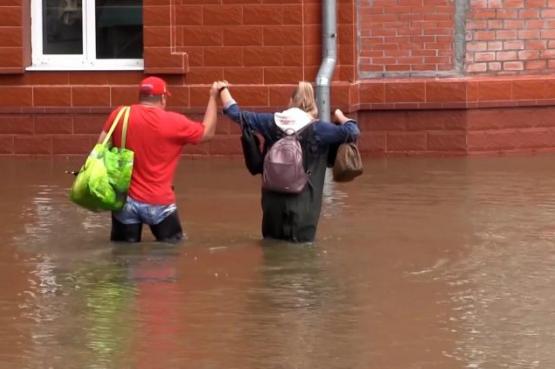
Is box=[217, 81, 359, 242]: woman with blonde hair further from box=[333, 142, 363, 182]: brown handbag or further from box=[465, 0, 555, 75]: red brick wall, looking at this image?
box=[465, 0, 555, 75]: red brick wall

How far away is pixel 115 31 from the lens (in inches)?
608

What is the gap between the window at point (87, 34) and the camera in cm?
1531

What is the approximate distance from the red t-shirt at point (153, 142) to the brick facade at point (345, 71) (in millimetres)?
5163

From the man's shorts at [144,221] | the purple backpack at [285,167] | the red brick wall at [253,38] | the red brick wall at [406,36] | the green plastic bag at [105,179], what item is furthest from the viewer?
the red brick wall at [406,36]

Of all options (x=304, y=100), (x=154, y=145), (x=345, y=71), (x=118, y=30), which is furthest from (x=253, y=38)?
(x=154, y=145)

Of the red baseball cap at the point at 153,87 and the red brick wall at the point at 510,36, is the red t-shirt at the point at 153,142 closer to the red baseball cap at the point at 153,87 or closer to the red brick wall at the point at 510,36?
the red baseball cap at the point at 153,87

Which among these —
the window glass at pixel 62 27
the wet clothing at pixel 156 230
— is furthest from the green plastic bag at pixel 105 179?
the window glass at pixel 62 27

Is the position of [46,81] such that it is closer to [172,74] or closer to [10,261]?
[172,74]

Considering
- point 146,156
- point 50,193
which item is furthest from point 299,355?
point 50,193

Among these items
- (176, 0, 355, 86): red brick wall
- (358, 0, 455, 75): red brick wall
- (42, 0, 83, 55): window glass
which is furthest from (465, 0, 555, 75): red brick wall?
(42, 0, 83, 55): window glass

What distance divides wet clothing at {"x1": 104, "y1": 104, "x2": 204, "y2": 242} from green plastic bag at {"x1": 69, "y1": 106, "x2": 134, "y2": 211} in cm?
7

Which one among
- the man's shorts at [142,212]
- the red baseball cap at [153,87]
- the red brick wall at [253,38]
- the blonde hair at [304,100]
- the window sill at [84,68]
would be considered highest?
the red brick wall at [253,38]

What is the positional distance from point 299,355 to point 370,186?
621cm

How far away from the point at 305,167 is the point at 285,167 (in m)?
0.25
